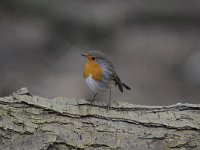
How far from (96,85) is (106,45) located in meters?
Answer: 4.30

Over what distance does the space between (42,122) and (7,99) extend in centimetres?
34

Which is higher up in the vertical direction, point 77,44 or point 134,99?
point 77,44

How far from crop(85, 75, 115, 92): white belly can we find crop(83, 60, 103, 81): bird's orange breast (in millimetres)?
33

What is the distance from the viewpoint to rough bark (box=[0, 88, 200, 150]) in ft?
16.3

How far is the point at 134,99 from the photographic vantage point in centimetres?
858

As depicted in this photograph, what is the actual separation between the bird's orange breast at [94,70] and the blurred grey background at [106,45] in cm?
250

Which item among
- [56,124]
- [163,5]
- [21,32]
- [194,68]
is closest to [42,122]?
[56,124]

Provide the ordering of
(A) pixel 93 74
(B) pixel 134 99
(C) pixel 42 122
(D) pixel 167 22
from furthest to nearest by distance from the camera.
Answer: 1. (D) pixel 167 22
2. (B) pixel 134 99
3. (A) pixel 93 74
4. (C) pixel 42 122

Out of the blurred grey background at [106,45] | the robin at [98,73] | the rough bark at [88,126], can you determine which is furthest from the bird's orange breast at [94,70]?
the blurred grey background at [106,45]

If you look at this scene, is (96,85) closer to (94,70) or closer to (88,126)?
(94,70)

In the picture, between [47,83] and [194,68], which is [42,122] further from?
[194,68]

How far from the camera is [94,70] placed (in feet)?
18.6

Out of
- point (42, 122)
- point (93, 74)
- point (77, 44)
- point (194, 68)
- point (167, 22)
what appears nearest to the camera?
point (42, 122)

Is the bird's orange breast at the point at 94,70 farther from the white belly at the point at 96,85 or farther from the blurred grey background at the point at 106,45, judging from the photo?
the blurred grey background at the point at 106,45
